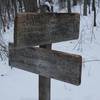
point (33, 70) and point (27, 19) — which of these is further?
point (33, 70)

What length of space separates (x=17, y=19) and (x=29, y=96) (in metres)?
2.48

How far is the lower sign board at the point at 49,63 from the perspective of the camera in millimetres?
2736

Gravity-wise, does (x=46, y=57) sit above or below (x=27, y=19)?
below

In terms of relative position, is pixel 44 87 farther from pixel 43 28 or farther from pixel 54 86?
pixel 54 86

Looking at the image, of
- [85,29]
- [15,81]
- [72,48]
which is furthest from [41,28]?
[85,29]

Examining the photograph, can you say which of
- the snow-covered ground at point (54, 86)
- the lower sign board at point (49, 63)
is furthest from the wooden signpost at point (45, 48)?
the snow-covered ground at point (54, 86)

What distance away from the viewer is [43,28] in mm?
2873

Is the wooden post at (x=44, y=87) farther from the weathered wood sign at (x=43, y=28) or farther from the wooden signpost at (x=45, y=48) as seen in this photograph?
the weathered wood sign at (x=43, y=28)

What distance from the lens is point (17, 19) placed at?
2.68 m

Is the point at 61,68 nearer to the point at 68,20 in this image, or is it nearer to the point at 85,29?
the point at 68,20

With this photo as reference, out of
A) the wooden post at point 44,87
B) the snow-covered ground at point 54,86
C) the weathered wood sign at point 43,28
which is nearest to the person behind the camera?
the weathered wood sign at point 43,28

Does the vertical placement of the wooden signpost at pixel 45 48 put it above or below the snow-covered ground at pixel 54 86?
above

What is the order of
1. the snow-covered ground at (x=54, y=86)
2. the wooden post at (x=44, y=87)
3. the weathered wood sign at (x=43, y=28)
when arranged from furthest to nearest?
the snow-covered ground at (x=54, y=86) < the wooden post at (x=44, y=87) < the weathered wood sign at (x=43, y=28)

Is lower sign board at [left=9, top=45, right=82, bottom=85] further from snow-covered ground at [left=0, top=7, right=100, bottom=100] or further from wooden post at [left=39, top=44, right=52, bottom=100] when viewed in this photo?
snow-covered ground at [left=0, top=7, right=100, bottom=100]
